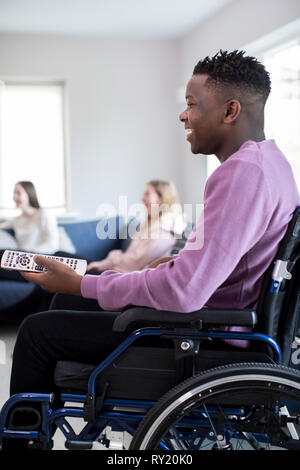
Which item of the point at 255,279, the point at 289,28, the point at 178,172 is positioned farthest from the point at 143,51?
the point at 255,279

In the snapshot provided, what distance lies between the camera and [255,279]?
1.18 meters

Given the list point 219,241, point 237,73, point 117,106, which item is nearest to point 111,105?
point 117,106

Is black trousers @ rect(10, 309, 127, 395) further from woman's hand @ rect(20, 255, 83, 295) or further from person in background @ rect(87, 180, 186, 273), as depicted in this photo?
person in background @ rect(87, 180, 186, 273)

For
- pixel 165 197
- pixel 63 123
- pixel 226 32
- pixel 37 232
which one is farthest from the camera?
pixel 63 123

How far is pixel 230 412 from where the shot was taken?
1.13 m

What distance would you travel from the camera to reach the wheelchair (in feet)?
3.46

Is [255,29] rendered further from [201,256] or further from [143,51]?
[201,256]

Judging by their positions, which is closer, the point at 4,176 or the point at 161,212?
the point at 161,212

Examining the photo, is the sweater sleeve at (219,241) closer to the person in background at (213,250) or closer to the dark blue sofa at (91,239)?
the person in background at (213,250)

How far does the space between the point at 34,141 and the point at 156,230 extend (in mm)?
2913

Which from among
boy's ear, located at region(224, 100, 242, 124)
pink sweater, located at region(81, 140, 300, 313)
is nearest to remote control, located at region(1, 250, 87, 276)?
pink sweater, located at region(81, 140, 300, 313)

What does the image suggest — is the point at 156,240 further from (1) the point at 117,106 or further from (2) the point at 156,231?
(1) the point at 117,106

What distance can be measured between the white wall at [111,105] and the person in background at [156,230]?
2.26 m

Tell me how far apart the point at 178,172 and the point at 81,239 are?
1.96 metres
